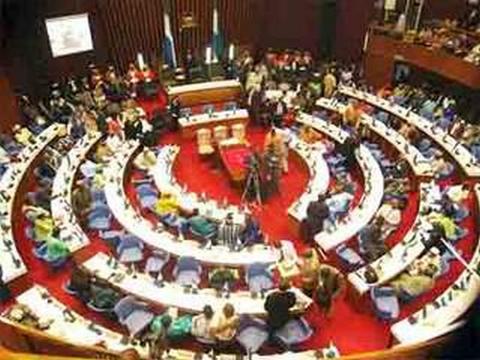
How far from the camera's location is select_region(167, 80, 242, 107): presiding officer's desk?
20.3 meters

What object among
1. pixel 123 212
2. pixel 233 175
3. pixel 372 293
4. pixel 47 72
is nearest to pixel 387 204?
pixel 372 293

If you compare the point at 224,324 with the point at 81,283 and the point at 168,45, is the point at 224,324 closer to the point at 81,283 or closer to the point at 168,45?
the point at 81,283

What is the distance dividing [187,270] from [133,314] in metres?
1.68

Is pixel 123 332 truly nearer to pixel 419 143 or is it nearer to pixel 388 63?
pixel 419 143

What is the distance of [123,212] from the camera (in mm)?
13586

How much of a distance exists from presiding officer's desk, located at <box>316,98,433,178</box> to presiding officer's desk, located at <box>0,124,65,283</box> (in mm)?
8792

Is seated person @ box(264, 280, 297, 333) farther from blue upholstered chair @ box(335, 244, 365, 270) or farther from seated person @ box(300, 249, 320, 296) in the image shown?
blue upholstered chair @ box(335, 244, 365, 270)

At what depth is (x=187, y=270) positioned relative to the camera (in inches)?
476

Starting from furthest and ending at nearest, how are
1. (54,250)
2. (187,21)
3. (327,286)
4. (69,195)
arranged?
(187,21) < (69,195) < (54,250) < (327,286)

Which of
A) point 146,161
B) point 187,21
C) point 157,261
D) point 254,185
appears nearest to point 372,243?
point 254,185

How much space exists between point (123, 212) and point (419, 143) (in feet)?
Answer: 29.3

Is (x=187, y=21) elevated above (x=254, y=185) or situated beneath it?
elevated above

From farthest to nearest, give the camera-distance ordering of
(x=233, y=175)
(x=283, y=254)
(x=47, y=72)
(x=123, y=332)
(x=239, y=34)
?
(x=239, y=34), (x=47, y=72), (x=233, y=175), (x=283, y=254), (x=123, y=332)

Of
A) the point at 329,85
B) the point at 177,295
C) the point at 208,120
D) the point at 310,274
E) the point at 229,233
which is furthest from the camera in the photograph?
the point at 329,85
